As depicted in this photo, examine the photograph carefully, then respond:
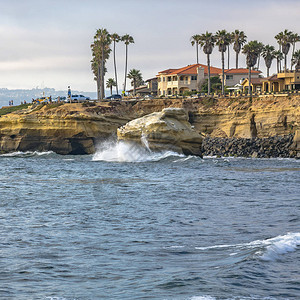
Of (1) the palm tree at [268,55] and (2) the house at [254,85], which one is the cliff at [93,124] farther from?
(1) the palm tree at [268,55]

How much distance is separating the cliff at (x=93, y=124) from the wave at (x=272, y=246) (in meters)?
55.8

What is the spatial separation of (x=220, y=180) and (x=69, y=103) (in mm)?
51831

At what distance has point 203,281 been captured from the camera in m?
14.8

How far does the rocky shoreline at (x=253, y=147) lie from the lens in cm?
6562

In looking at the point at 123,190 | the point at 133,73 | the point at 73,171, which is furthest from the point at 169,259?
the point at 133,73

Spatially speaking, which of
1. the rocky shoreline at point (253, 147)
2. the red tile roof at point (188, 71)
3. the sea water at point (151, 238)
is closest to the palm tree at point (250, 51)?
the red tile roof at point (188, 71)

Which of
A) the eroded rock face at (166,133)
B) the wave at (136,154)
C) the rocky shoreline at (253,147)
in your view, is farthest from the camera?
the rocky shoreline at (253,147)

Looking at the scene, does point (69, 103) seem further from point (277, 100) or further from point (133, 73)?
point (133, 73)

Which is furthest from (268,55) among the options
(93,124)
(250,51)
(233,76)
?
(93,124)

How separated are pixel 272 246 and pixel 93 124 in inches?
2433

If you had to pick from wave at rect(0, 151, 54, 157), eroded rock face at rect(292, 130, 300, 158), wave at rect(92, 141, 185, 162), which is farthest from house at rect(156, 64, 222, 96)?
wave at rect(92, 141, 185, 162)

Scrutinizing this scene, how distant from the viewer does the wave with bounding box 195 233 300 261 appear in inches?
679

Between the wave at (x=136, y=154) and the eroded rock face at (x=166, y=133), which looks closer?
the eroded rock face at (x=166, y=133)

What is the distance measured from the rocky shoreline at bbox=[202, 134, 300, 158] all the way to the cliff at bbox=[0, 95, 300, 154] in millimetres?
5116
